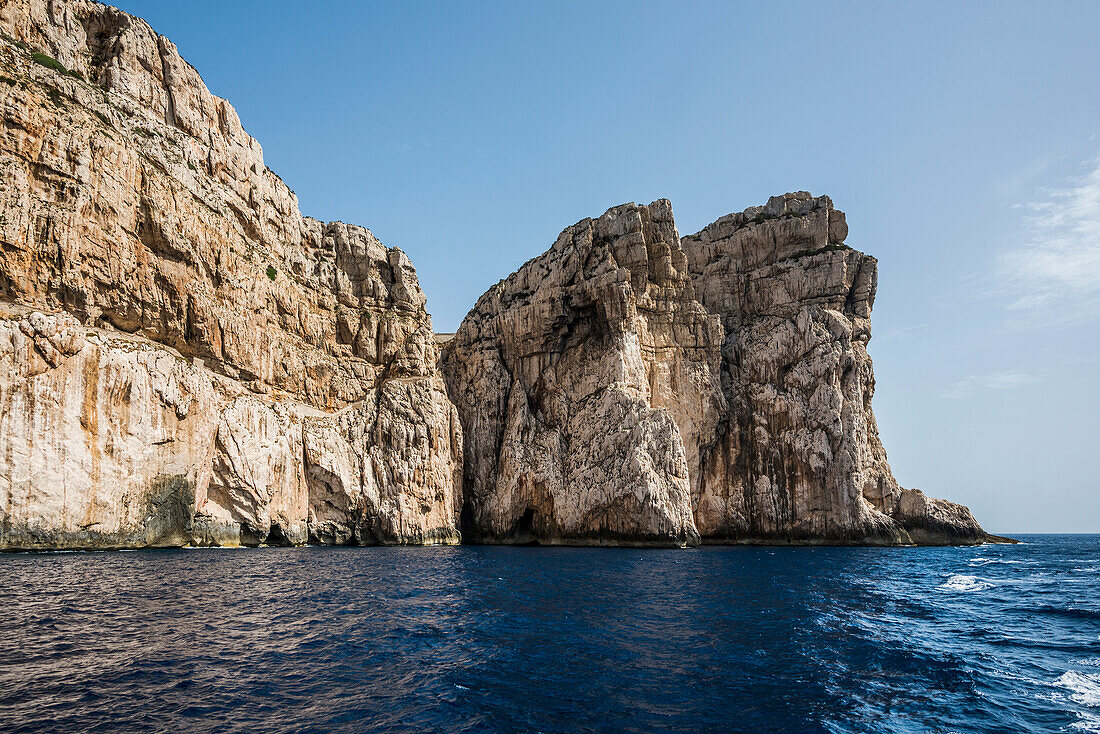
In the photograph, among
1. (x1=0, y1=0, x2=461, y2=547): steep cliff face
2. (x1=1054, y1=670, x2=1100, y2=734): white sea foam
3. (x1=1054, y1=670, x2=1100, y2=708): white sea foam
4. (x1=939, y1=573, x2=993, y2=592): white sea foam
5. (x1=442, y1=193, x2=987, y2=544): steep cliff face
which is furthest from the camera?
(x1=442, y1=193, x2=987, y2=544): steep cliff face

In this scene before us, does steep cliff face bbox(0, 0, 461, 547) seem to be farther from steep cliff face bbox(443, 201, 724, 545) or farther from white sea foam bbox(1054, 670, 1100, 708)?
white sea foam bbox(1054, 670, 1100, 708)

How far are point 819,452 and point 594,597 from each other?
57256mm

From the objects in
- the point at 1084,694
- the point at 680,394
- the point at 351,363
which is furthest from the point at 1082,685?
the point at 351,363

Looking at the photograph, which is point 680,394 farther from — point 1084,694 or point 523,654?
point 1084,694

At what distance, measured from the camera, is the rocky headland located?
4694cm

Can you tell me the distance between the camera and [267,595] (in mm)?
27266

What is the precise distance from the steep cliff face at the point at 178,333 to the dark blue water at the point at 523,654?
1313 cm

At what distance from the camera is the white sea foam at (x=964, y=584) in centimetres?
3641

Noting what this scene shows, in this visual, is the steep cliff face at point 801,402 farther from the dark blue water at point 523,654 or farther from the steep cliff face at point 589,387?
the dark blue water at point 523,654

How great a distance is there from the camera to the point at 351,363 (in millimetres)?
75438

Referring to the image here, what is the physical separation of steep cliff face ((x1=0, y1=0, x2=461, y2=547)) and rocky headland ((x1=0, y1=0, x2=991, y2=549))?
0.76 ft

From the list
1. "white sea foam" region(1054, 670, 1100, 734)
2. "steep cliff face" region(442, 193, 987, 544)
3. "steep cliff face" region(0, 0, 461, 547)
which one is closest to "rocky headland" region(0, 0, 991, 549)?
"steep cliff face" region(0, 0, 461, 547)

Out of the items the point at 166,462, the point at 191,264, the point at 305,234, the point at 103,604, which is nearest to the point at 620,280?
the point at 305,234

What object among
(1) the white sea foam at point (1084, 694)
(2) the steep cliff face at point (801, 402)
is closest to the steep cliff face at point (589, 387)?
(2) the steep cliff face at point (801, 402)
